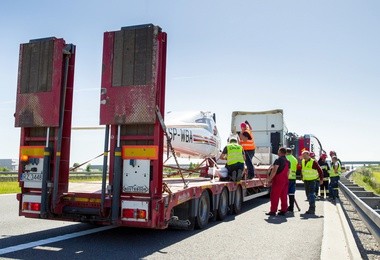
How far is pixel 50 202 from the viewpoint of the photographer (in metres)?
6.93

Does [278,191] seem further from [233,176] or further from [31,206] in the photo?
[31,206]

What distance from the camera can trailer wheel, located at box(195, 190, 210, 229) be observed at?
812cm

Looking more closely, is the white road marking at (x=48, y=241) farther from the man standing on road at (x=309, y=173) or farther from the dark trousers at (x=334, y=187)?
the dark trousers at (x=334, y=187)

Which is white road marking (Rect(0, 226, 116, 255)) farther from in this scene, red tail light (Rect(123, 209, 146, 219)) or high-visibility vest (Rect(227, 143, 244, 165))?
high-visibility vest (Rect(227, 143, 244, 165))

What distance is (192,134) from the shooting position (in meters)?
14.1

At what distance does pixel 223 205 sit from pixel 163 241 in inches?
120

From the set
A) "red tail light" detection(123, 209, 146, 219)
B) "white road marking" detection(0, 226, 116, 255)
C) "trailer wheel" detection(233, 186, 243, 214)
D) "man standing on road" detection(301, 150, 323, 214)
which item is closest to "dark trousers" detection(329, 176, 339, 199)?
"man standing on road" detection(301, 150, 323, 214)

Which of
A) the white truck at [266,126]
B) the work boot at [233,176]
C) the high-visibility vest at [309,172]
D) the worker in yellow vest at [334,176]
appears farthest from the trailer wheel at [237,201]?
the white truck at [266,126]

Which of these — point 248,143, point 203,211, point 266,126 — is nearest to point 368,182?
point 266,126

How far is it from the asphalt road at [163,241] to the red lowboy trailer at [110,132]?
42 cm

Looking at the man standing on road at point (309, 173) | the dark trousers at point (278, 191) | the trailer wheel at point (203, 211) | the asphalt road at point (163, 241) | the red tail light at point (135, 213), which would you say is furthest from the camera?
the man standing on road at point (309, 173)

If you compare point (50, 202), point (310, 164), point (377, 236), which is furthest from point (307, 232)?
point (50, 202)

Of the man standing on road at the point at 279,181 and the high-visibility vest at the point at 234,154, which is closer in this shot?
the high-visibility vest at the point at 234,154

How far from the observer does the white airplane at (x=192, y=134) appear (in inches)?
510
